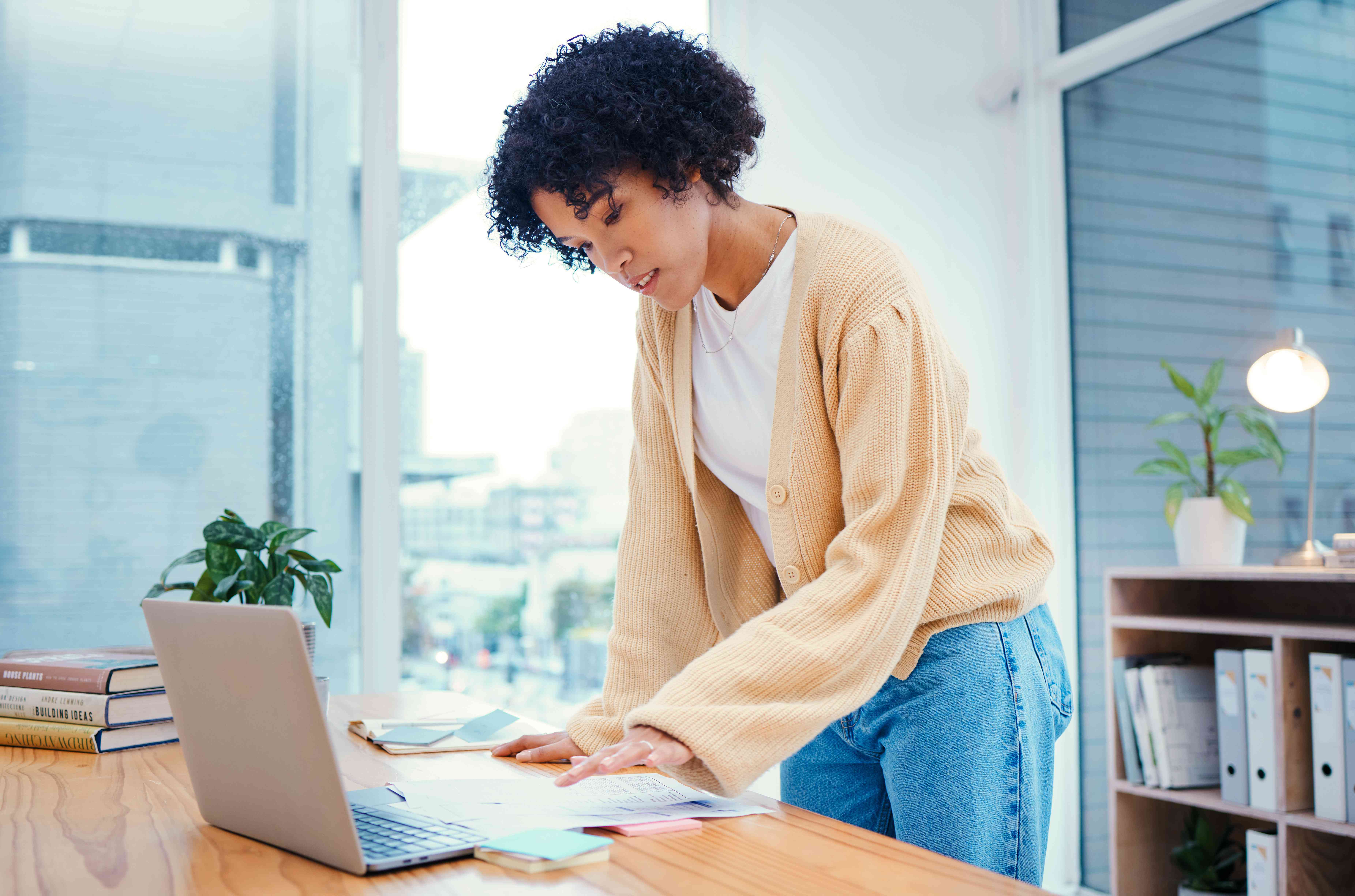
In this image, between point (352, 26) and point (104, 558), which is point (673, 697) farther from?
point (352, 26)

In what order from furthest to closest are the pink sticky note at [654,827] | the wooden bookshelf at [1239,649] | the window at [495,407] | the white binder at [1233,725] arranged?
the window at [495,407]
the white binder at [1233,725]
the wooden bookshelf at [1239,649]
the pink sticky note at [654,827]

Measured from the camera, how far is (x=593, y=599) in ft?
8.94

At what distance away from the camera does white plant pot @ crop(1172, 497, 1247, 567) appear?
7.97 feet

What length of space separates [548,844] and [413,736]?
548 millimetres

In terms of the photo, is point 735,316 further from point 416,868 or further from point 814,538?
point 416,868

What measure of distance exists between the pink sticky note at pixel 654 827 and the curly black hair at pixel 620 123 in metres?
0.59

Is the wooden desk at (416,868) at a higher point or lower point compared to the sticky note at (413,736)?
higher

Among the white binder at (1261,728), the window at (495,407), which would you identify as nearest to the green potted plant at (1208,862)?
the white binder at (1261,728)

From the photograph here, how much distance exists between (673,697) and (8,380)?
1.96m

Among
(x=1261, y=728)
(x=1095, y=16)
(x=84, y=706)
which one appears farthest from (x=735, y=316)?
(x=1095, y=16)

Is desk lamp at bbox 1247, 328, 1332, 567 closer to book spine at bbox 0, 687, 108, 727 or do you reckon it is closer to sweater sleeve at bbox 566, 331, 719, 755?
sweater sleeve at bbox 566, 331, 719, 755

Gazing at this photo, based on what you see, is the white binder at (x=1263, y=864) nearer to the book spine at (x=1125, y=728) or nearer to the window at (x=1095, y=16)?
the book spine at (x=1125, y=728)

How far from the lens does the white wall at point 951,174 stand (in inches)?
110

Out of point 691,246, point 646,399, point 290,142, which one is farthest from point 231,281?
point 691,246
